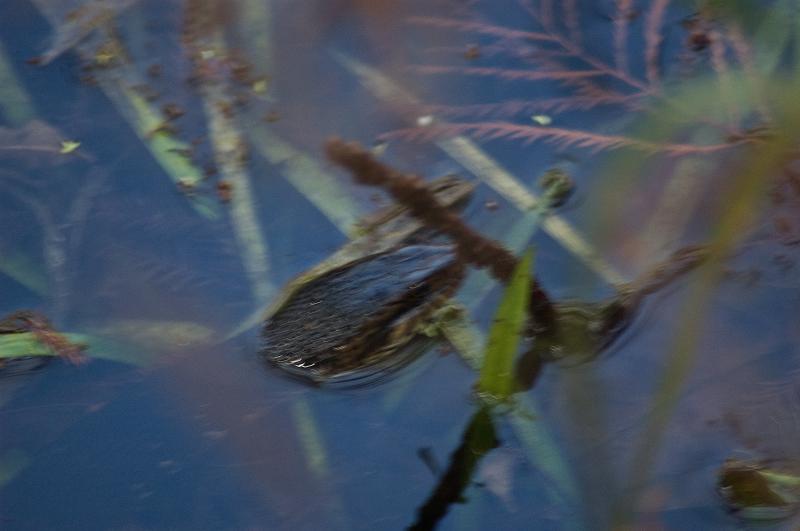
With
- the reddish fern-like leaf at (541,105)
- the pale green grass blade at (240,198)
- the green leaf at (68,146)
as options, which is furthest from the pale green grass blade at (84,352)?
the reddish fern-like leaf at (541,105)

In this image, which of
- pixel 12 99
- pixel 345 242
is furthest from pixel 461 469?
pixel 12 99

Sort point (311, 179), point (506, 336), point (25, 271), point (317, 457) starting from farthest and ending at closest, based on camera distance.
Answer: point (311, 179), point (25, 271), point (317, 457), point (506, 336)

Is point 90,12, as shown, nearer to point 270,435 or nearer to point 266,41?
point 266,41

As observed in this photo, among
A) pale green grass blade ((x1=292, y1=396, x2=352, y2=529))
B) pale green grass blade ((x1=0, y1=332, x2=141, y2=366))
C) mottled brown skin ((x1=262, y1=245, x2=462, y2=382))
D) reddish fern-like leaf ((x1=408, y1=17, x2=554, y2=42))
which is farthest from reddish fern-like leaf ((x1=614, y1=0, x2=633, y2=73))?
pale green grass blade ((x1=0, y1=332, x2=141, y2=366))

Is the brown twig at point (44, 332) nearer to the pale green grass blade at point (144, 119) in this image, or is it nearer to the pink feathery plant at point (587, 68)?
the pale green grass blade at point (144, 119)

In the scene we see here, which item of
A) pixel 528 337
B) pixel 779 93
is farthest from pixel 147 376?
pixel 779 93

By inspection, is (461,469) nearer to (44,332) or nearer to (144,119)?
(44,332)
